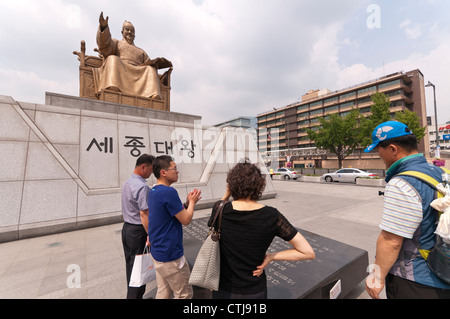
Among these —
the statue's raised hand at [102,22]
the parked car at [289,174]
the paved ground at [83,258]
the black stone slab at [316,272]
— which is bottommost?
the paved ground at [83,258]

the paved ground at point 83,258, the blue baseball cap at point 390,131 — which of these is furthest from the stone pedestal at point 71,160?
the blue baseball cap at point 390,131

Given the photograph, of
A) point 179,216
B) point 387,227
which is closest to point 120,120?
point 179,216

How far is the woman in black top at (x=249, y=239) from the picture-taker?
1.40m

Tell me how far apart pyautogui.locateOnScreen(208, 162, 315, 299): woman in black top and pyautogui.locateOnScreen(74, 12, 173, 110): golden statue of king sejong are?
9.13 meters

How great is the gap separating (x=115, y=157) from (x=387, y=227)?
7.62 m

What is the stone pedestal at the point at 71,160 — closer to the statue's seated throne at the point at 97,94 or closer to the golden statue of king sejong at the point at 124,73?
the statue's seated throne at the point at 97,94

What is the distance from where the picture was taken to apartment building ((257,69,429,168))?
4059 cm

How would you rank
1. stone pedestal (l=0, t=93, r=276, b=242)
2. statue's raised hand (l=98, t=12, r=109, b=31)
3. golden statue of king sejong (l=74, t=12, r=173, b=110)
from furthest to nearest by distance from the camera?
golden statue of king sejong (l=74, t=12, r=173, b=110), statue's raised hand (l=98, t=12, r=109, b=31), stone pedestal (l=0, t=93, r=276, b=242)

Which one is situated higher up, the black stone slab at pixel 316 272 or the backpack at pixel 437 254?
the backpack at pixel 437 254

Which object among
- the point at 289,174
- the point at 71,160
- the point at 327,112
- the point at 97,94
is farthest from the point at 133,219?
the point at 327,112

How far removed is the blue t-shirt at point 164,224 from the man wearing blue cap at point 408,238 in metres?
1.78

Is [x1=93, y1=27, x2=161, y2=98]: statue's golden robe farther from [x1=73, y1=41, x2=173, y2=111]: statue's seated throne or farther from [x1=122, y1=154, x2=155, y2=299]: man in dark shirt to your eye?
[x1=122, y1=154, x2=155, y2=299]: man in dark shirt

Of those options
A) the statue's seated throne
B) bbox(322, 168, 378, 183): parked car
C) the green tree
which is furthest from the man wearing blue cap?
the green tree

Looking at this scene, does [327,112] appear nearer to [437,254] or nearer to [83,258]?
[437,254]
